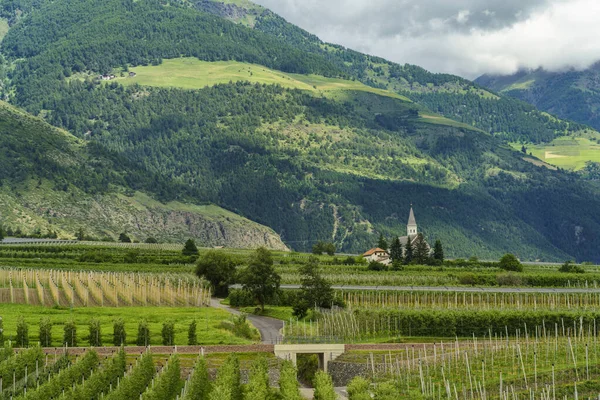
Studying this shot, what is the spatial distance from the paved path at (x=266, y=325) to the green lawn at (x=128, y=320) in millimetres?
4186

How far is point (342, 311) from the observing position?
160000 millimetres

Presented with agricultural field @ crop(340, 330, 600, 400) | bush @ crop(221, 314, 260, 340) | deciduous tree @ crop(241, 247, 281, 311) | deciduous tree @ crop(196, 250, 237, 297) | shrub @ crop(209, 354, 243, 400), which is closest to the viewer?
shrub @ crop(209, 354, 243, 400)

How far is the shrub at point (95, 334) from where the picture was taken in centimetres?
13106

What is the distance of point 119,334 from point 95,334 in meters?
2.66

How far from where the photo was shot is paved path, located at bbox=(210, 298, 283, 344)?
143m

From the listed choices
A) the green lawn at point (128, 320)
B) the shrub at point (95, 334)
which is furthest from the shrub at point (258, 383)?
the shrub at point (95, 334)

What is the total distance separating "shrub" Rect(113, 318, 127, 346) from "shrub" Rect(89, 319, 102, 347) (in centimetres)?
169

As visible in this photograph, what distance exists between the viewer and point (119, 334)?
132 metres

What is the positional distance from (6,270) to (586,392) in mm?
111160

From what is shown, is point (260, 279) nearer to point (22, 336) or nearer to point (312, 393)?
point (22, 336)

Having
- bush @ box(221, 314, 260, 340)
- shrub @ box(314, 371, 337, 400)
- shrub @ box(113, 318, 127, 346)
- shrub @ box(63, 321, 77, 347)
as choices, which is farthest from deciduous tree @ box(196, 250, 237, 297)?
shrub @ box(314, 371, 337, 400)

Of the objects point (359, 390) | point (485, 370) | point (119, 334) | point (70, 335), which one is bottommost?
point (359, 390)

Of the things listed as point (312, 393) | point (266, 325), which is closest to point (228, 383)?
point (312, 393)

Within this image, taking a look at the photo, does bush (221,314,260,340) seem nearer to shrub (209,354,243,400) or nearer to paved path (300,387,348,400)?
paved path (300,387,348,400)
